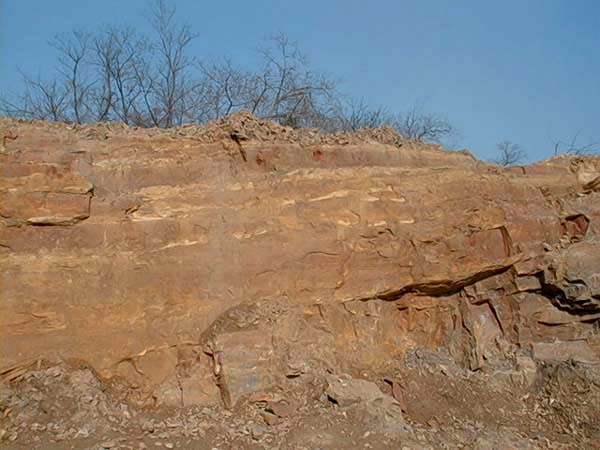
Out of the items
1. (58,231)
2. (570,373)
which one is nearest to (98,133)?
(58,231)

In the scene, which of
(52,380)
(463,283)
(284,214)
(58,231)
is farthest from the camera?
(463,283)

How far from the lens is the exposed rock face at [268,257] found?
5.55m

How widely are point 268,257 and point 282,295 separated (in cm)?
45

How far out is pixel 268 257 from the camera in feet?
20.8

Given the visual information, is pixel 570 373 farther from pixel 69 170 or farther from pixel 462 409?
pixel 69 170

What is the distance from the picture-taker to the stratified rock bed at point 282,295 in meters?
5.33

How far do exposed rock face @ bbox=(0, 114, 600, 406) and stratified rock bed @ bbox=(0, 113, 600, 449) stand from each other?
2cm

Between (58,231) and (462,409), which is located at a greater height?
(58,231)

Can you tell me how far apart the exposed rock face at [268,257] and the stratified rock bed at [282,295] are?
2 centimetres

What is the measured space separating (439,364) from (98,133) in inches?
185

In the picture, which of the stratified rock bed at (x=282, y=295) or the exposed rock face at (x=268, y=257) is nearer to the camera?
the stratified rock bed at (x=282, y=295)

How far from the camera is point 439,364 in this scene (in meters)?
6.76

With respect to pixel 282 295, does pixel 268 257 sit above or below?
Result: above

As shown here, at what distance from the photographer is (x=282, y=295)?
20.8 feet
